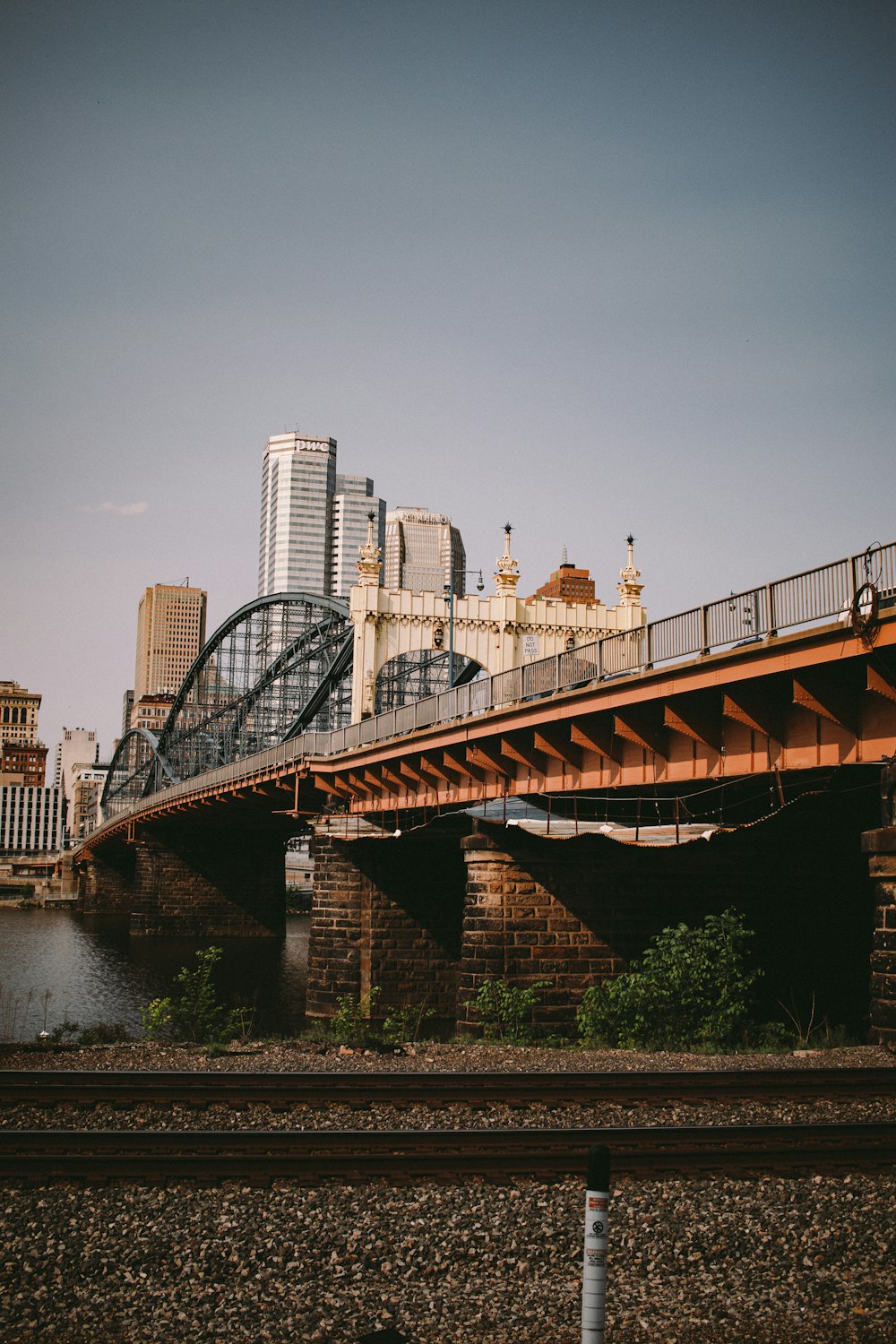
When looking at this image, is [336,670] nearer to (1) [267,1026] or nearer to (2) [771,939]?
(1) [267,1026]

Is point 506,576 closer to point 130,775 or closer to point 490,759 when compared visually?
point 490,759

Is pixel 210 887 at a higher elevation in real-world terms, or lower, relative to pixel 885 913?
lower

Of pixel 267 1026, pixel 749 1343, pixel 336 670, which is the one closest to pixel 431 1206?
pixel 749 1343

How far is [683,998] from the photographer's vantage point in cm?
2300

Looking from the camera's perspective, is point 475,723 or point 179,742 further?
point 179,742

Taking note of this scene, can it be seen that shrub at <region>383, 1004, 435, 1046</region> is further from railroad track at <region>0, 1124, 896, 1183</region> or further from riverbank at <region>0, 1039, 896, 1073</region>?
railroad track at <region>0, 1124, 896, 1183</region>

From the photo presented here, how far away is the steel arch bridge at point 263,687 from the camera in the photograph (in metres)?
77.9

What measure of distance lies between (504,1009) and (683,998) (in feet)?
12.7

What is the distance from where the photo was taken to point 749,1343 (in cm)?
776

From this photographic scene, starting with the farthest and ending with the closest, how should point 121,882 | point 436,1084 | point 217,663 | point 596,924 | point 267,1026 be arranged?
point 121,882, point 217,663, point 267,1026, point 596,924, point 436,1084

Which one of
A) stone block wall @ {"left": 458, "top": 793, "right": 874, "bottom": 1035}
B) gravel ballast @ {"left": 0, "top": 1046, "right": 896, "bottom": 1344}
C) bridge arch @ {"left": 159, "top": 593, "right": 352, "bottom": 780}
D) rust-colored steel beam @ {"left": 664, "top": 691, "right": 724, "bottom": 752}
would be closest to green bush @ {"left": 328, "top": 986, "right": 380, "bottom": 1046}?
stone block wall @ {"left": 458, "top": 793, "right": 874, "bottom": 1035}

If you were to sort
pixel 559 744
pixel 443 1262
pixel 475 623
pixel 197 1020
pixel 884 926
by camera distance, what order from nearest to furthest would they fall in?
pixel 443 1262 → pixel 884 926 → pixel 559 744 → pixel 197 1020 → pixel 475 623

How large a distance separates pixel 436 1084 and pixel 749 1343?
7.69m

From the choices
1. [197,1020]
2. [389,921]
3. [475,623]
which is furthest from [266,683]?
[197,1020]
